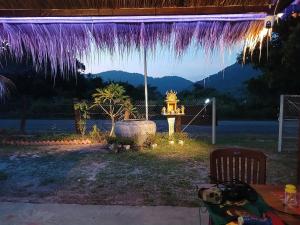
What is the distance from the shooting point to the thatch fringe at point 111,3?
11.6ft

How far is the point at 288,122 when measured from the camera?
372 inches

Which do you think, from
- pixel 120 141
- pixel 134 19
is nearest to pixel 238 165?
pixel 134 19

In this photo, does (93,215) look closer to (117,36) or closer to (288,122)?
(117,36)

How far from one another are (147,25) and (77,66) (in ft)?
2.82

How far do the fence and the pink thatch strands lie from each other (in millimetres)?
5804

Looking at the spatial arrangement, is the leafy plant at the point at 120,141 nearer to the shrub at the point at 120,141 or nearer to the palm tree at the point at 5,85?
the shrub at the point at 120,141

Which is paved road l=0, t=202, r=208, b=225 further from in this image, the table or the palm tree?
the palm tree

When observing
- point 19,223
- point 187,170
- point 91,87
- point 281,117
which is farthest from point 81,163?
point 91,87

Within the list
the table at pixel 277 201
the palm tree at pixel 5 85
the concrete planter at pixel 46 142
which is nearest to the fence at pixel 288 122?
the concrete planter at pixel 46 142

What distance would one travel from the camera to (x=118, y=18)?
3789 millimetres

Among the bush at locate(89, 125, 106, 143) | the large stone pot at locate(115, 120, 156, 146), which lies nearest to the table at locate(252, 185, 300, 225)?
the large stone pot at locate(115, 120, 156, 146)

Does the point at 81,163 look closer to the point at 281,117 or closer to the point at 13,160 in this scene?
the point at 13,160

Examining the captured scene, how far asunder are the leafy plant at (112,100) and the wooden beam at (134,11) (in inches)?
275

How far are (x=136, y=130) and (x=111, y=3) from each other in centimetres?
628
